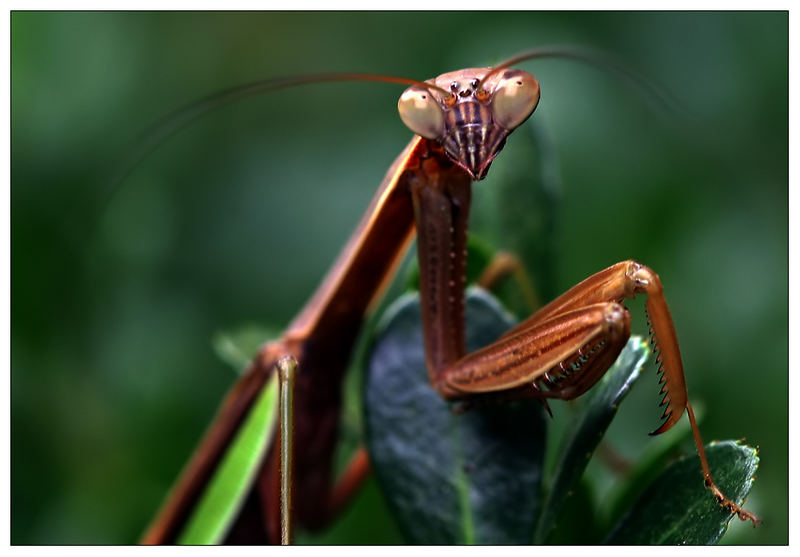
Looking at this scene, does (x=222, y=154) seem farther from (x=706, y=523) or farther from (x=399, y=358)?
(x=706, y=523)

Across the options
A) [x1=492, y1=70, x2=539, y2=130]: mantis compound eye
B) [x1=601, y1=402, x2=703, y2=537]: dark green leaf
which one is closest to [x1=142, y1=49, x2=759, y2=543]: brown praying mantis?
[x1=492, y1=70, x2=539, y2=130]: mantis compound eye

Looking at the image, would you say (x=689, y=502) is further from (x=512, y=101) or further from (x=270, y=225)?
(x=270, y=225)

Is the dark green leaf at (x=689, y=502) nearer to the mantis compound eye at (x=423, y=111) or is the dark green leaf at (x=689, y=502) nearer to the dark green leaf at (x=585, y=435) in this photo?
the dark green leaf at (x=585, y=435)

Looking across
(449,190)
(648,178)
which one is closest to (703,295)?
(648,178)

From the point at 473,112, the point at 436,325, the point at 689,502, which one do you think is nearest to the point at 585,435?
the point at 689,502
